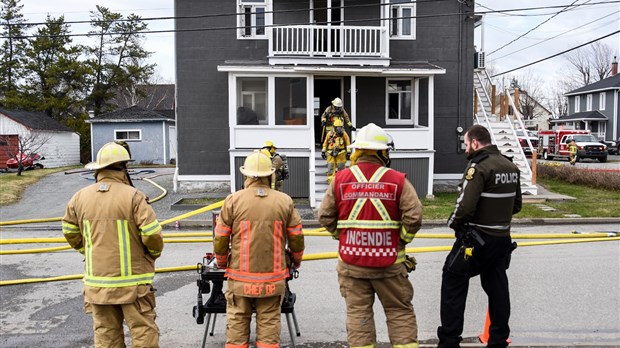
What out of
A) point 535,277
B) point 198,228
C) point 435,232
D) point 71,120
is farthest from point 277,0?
point 71,120

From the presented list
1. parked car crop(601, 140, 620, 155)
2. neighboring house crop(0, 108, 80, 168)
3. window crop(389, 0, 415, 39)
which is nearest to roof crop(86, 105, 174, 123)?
neighboring house crop(0, 108, 80, 168)

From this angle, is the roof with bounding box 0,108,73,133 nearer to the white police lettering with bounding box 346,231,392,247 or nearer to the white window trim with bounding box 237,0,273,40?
the white window trim with bounding box 237,0,273,40

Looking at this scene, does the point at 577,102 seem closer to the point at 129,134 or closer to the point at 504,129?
the point at 504,129

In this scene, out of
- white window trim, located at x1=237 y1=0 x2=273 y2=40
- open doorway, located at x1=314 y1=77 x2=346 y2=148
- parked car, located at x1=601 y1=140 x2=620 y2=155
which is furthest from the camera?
parked car, located at x1=601 y1=140 x2=620 y2=155

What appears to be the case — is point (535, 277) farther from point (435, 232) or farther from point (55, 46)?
point (55, 46)

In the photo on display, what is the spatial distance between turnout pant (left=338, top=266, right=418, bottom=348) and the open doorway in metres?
15.0

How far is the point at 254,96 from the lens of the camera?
18.2m

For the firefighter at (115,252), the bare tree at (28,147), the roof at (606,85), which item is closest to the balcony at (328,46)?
the firefighter at (115,252)

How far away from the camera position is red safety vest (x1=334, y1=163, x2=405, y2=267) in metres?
4.27

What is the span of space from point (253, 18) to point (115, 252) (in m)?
15.9

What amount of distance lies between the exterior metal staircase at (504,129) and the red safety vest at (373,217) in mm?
14027

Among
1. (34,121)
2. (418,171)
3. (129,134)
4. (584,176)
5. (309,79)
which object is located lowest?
(584,176)

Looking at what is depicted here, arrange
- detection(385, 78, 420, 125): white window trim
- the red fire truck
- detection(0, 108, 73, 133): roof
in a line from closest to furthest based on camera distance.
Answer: detection(385, 78, 420, 125): white window trim < detection(0, 108, 73, 133): roof < the red fire truck

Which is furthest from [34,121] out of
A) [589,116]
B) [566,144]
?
[589,116]
